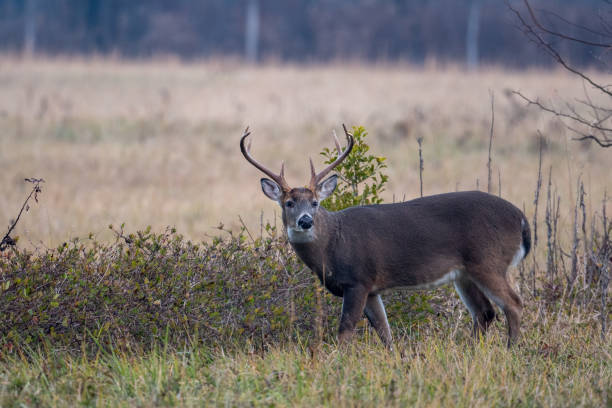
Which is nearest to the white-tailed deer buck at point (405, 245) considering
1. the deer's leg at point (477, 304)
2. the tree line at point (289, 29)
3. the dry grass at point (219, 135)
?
the deer's leg at point (477, 304)

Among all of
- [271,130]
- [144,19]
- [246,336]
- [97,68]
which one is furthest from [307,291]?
[144,19]

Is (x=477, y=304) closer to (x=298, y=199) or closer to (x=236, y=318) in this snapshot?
(x=298, y=199)

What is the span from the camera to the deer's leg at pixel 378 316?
6.18 metres

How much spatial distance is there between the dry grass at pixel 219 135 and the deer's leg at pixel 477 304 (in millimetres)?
2719

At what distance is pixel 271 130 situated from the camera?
17.8 metres

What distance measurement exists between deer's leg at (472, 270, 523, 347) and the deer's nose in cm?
129

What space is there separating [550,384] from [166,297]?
2680 mm

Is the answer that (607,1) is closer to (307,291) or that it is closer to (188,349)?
(307,291)

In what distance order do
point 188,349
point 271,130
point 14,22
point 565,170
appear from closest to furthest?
point 188,349, point 565,170, point 271,130, point 14,22

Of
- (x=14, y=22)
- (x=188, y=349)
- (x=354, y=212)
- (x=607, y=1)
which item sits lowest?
(x=188, y=349)

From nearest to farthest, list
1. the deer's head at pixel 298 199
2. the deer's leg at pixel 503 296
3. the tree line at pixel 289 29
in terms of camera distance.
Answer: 1. the deer's head at pixel 298 199
2. the deer's leg at pixel 503 296
3. the tree line at pixel 289 29

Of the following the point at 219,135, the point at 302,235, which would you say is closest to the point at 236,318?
the point at 302,235

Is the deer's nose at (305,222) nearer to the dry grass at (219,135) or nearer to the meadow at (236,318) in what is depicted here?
the meadow at (236,318)

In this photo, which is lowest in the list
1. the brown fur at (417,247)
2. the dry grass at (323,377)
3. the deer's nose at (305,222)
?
the dry grass at (323,377)
